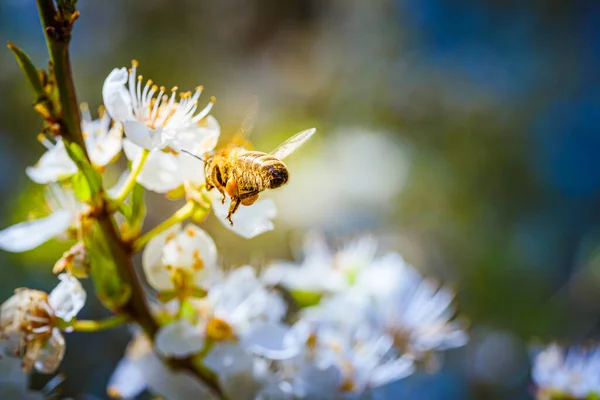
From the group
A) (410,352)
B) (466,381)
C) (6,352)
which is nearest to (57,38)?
(6,352)

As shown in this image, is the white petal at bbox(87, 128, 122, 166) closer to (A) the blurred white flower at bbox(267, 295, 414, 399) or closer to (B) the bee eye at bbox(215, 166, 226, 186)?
(B) the bee eye at bbox(215, 166, 226, 186)

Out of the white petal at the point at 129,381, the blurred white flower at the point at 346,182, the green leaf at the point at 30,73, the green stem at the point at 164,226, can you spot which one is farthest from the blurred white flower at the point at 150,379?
the blurred white flower at the point at 346,182

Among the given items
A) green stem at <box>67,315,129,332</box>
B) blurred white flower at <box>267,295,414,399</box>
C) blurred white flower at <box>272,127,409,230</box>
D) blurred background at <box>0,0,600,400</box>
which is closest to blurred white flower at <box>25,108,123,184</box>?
green stem at <box>67,315,129,332</box>

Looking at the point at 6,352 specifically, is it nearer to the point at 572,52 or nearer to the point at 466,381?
the point at 466,381

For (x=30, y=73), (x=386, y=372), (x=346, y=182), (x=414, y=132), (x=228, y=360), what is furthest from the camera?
(x=414, y=132)

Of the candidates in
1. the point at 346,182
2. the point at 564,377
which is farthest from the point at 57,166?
the point at 346,182

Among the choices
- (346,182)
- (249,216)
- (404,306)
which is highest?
(249,216)

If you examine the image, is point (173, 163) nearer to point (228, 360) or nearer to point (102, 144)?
point (102, 144)
